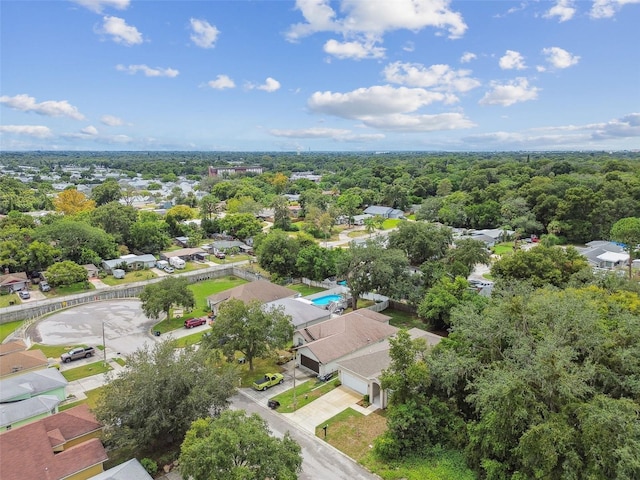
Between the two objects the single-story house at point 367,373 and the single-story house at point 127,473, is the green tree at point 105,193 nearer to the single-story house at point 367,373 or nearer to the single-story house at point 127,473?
the single-story house at point 367,373

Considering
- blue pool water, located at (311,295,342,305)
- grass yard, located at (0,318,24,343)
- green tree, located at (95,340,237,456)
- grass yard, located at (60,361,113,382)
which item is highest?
green tree, located at (95,340,237,456)

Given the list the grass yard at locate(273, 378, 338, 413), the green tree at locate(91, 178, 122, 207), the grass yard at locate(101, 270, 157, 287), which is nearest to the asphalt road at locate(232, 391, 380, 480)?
the grass yard at locate(273, 378, 338, 413)

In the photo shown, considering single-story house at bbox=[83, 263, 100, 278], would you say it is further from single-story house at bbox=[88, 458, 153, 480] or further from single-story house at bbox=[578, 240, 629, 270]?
single-story house at bbox=[578, 240, 629, 270]

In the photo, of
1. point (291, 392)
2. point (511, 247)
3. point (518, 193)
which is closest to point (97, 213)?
point (291, 392)

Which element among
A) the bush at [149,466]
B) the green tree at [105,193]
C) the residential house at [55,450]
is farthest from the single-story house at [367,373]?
the green tree at [105,193]

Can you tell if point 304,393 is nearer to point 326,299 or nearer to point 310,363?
point 310,363

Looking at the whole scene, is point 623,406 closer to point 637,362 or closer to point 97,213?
point 637,362

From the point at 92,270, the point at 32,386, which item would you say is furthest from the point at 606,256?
the point at 92,270
